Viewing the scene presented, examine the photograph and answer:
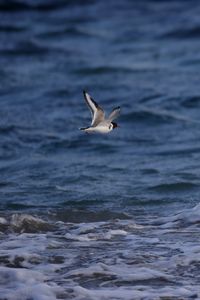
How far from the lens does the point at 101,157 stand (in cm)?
1097

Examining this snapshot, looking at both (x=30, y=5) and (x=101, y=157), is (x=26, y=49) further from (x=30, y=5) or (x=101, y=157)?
(x=101, y=157)

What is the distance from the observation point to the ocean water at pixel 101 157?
6.68 metres

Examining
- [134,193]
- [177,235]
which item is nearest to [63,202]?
[134,193]

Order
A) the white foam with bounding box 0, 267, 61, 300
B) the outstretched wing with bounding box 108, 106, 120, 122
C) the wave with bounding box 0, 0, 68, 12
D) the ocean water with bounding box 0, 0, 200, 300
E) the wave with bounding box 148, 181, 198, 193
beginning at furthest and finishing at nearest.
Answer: the wave with bounding box 0, 0, 68, 12
the wave with bounding box 148, 181, 198, 193
the outstretched wing with bounding box 108, 106, 120, 122
the ocean water with bounding box 0, 0, 200, 300
the white foam with bounding box 0, 267, 61, 300

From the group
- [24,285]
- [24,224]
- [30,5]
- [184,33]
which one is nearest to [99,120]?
[24,224]

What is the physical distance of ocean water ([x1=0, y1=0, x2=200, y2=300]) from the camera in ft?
21.9

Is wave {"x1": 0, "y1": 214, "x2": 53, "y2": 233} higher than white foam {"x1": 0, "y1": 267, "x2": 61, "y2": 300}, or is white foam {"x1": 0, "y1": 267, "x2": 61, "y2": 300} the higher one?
wave {"x1": 0, "y1": 214, "x2": 53, "y2": 233}

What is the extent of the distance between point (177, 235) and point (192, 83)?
7699mm

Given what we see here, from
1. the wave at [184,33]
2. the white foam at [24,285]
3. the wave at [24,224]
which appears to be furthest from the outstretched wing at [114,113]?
the wave at [184,33]

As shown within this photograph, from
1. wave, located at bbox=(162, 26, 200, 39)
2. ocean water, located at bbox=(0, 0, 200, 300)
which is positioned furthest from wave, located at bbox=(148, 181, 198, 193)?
wave, located at bbox=(162, 26, 200, 39)

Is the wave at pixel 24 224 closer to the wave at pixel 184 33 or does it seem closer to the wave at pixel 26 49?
the wave at pixel 26 49

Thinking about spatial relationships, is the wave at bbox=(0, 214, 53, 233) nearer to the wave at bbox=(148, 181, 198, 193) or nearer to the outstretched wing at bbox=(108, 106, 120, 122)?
the outstretched wing at bbox=(108, 106, 120, 122)

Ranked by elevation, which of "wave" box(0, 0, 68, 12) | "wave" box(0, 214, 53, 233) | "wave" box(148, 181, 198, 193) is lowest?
"wave" box(0, 214, 53, 233)

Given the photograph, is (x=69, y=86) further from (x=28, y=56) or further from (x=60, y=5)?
(x=60, y=5)
